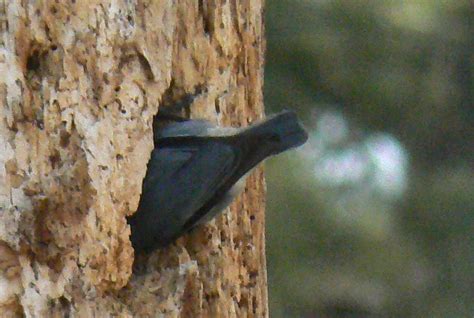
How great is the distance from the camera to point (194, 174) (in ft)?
3.19

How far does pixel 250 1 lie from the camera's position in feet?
3.92

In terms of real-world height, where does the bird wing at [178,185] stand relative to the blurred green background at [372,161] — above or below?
below

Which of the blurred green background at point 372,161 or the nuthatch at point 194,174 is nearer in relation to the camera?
the nuthatch at point 194,174

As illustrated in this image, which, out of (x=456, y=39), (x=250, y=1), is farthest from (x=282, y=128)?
(x=456, y=39)

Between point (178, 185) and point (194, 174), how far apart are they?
18 millimetres

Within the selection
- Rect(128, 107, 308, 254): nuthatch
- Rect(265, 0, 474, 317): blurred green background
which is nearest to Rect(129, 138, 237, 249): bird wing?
Rect(128, 107, 308, 254): nuthatch

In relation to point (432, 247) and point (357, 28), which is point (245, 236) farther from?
point (432, 247)

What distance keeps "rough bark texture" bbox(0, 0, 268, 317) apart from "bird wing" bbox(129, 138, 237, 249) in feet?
0.05

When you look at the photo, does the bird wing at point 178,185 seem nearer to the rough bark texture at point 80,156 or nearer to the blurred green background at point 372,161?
the rough bark texture at point 80,156

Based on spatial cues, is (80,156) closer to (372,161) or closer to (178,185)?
(178,185)

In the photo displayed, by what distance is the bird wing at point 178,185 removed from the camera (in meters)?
0.97

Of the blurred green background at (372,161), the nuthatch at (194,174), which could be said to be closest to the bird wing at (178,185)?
the nuthatch at (194,174)

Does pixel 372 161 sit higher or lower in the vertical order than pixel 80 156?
higher

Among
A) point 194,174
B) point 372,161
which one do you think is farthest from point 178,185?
point 372,161
